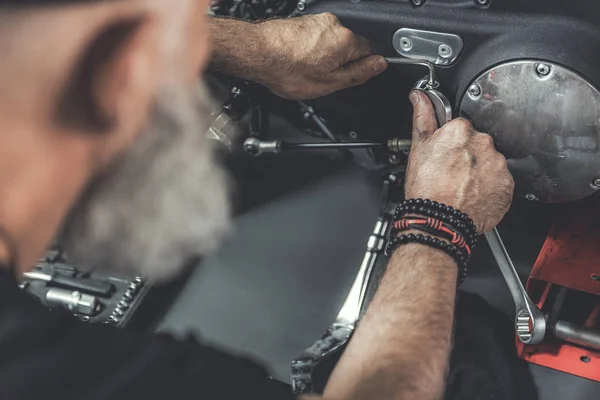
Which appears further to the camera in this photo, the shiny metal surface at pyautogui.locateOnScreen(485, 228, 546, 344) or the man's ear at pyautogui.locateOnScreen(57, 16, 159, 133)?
the shiny metal surface at pyautogui.locateOnScreen(485, 228, 546, 344)

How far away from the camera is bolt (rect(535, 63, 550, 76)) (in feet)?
2.26

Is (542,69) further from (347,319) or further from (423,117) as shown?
(347,319)

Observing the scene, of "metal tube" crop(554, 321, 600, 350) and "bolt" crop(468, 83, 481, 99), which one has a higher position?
"bolt" crop(468, 83, 481, 99)

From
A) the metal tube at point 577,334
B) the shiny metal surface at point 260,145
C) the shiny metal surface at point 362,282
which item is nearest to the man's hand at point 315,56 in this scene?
the shiny metal surface at point 260,145

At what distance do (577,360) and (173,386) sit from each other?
567 millimetres

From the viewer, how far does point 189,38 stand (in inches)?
17.5

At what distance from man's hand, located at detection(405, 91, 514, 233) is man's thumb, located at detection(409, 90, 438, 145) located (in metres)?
0.02

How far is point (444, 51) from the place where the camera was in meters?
0.76

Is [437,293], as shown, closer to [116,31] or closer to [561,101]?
[561,101]

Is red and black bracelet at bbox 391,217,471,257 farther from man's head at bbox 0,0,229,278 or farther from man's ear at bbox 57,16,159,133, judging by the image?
man's ear at bbox 57,16,159,133

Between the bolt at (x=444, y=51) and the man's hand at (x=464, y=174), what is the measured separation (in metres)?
0.08

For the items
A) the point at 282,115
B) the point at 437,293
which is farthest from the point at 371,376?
the point at 282,115

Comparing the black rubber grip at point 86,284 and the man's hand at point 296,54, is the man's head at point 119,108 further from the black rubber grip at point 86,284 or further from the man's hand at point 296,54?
Answer: the black rubber grip at point 86,284

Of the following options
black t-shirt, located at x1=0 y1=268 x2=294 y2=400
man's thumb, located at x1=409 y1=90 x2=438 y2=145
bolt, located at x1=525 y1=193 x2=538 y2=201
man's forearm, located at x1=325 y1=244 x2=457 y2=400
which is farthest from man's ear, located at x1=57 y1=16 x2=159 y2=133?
bolt, located at x1=525 y1=193 x2=538 y2=201
